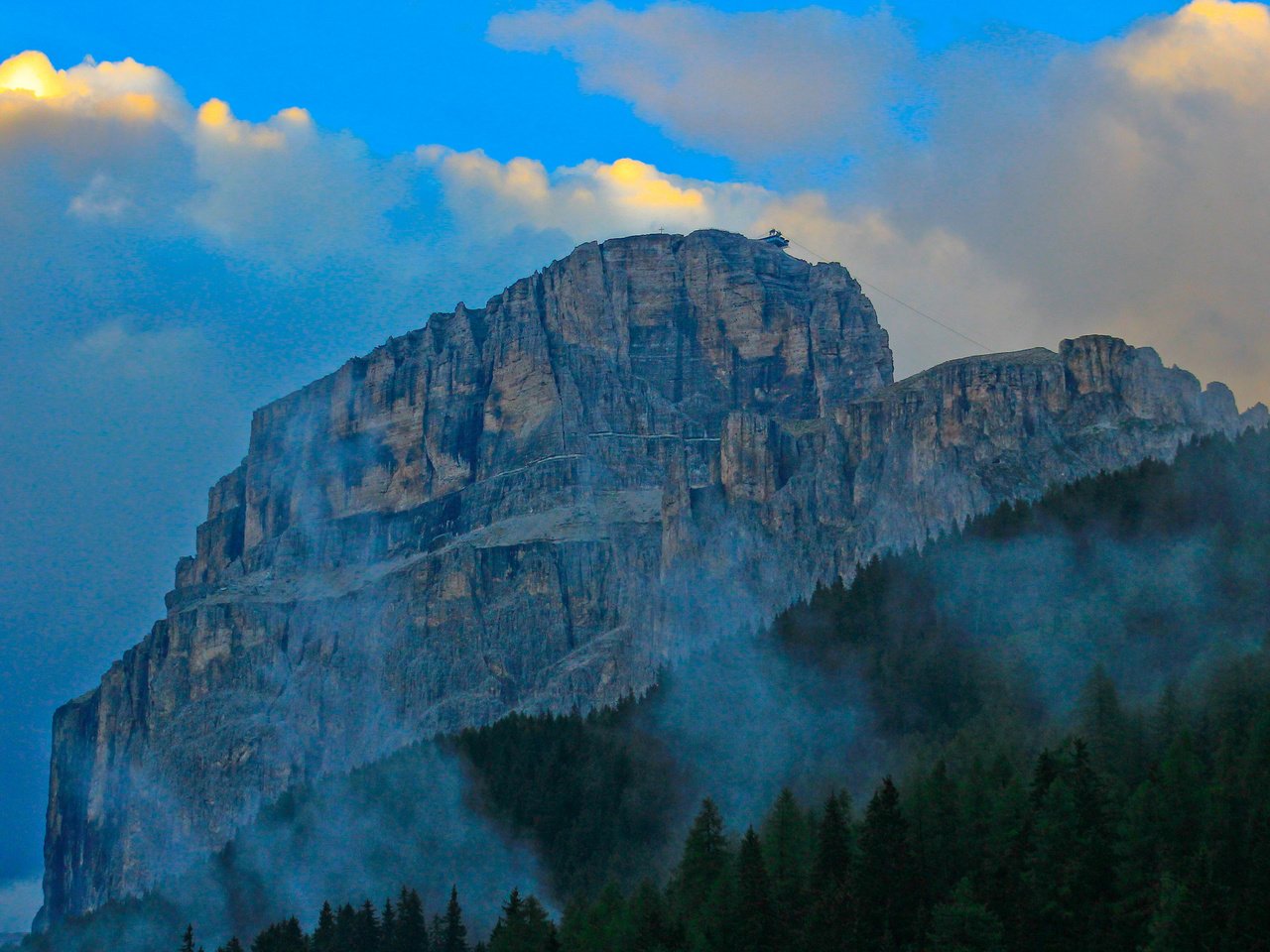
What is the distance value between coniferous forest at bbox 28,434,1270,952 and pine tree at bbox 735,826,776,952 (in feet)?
0.51

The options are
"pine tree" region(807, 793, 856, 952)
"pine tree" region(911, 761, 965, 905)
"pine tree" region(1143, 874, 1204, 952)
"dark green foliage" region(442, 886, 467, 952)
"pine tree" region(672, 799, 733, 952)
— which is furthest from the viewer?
"dark green foliage" region(442, 886, 467, 952)

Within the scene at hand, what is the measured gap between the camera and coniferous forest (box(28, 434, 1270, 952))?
367 ft

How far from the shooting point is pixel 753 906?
119 metres

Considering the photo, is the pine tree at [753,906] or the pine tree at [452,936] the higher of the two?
the pine tree at [452,936]

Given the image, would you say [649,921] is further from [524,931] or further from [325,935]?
[325,935]

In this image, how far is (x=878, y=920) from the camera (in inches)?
4478

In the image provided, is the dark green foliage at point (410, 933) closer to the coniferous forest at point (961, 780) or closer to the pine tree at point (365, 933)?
the coniferous forest at point (961, 780)

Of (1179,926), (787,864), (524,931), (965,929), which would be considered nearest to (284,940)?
(524,931)

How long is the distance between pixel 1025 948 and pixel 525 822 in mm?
75719

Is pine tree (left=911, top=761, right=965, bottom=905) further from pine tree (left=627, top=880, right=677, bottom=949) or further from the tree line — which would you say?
pine tree (left=627, top=880, right=677, bottom=949)

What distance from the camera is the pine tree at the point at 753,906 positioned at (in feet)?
386

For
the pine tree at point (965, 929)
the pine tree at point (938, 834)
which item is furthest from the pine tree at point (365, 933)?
the pine tree at point (965, 929)

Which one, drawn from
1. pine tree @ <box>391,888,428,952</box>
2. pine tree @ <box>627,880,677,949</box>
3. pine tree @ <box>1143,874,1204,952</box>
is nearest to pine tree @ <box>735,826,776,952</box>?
pine tree @ <box>627,880,677,949</box>

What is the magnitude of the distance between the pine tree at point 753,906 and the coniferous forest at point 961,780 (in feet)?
0.51
